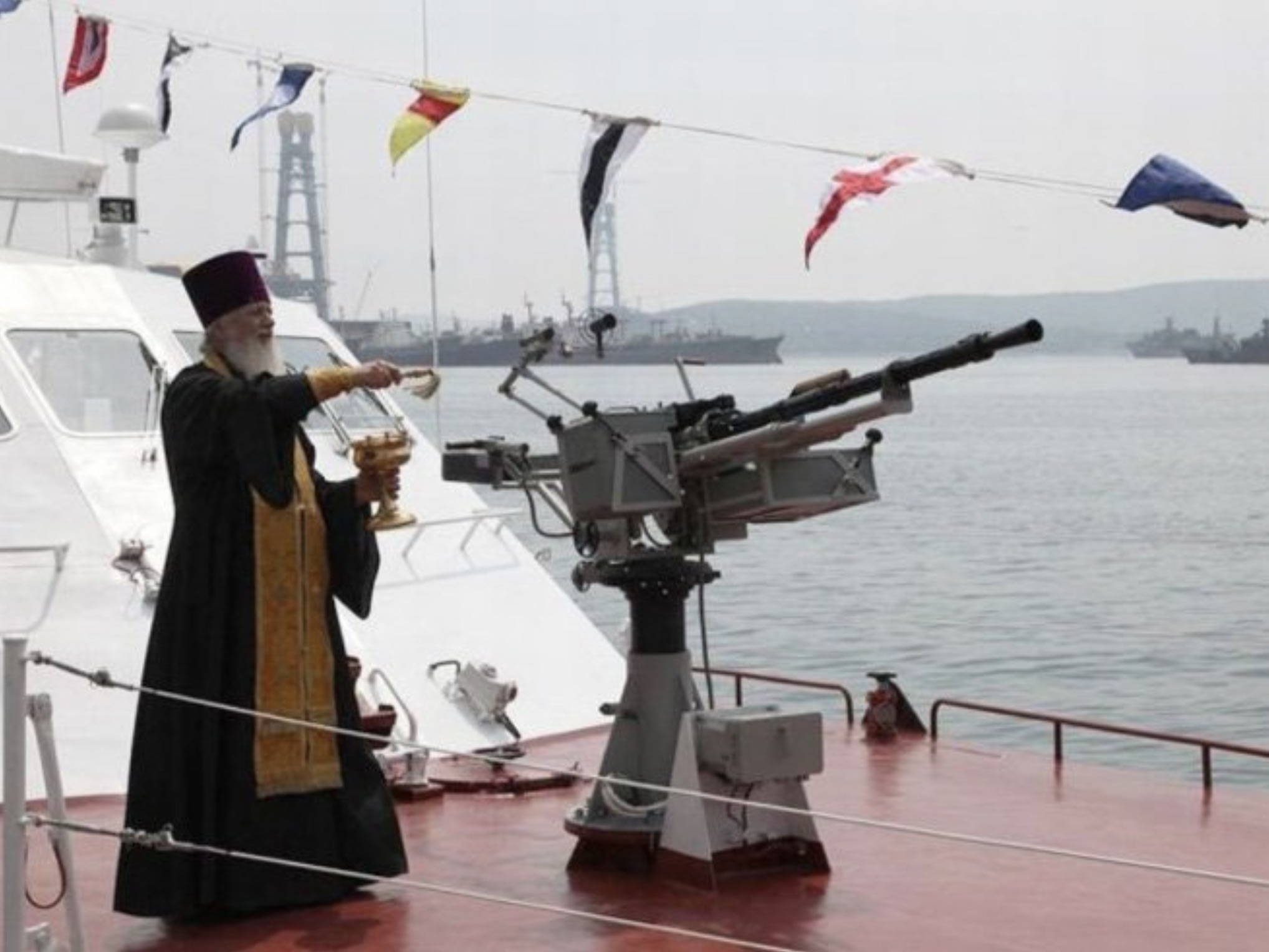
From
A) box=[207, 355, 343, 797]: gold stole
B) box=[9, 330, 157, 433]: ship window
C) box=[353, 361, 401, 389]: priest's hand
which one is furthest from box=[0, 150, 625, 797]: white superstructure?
box=[353, 361, 401, 389]: priest's hand

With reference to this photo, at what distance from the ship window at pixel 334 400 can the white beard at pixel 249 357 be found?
4191 millimetres

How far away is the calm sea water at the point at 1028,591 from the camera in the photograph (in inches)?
1016

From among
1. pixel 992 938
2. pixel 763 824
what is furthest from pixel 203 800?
pixel 992 938

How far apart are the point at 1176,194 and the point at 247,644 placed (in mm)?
4147

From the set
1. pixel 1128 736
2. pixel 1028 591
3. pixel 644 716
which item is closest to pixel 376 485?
pixel 644 716

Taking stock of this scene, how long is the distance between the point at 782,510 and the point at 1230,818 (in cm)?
263

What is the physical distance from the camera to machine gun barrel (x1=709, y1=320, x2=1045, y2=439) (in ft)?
23.5

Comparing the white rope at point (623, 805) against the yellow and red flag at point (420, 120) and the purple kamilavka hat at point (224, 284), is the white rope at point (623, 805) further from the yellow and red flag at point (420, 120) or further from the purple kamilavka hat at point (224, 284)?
the yellow and red flag at point (420, 120)

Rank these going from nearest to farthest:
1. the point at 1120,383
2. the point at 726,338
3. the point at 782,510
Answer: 1. the point at 782,510
2. the point at 726,338
3. the point at 1120,383

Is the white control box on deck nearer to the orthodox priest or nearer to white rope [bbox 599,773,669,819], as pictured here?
white rope [bbox 599,773,669,819]

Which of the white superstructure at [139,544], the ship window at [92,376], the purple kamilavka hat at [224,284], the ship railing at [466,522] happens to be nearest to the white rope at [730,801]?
the purple kamilavka hat at [224,284]

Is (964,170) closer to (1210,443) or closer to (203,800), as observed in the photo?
(203,800)

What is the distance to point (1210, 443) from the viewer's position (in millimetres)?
74938

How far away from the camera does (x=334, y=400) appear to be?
39.6ft
